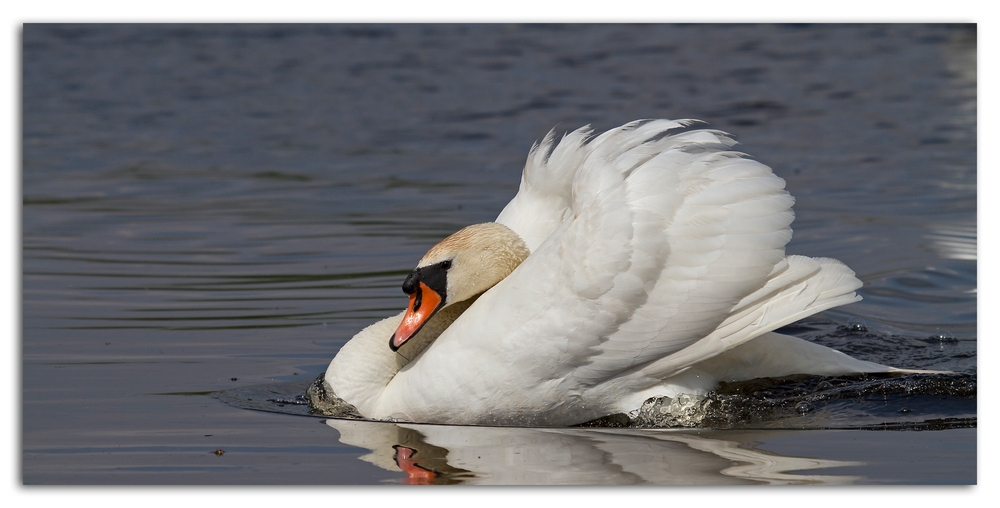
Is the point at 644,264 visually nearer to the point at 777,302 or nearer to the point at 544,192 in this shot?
the point at 777,302

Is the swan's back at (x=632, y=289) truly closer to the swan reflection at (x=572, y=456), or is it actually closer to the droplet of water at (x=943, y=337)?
the swan reflection at (x=572, y=456)

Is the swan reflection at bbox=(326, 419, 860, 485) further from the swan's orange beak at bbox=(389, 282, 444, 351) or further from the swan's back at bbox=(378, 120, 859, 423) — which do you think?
the swan's orange beak at bbox=(389, 282, 444, 351)

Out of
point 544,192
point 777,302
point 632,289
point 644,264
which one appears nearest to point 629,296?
point 632,289

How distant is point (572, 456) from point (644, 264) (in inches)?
34.0

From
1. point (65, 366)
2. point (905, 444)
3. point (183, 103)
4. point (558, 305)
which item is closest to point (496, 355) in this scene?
point (558, 305)

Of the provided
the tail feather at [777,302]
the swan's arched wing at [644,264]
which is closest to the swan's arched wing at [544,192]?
the swan's arched wing at [644,264]

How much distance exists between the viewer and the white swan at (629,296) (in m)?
5.21

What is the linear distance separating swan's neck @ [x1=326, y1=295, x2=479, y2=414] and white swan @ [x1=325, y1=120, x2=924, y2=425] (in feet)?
0.54

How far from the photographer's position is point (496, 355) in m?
5.31

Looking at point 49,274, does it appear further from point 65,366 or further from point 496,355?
point 496,355

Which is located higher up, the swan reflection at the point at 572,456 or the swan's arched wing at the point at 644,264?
the swan's arched wing at the point at 644,264

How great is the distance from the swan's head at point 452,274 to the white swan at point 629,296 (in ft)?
0.19

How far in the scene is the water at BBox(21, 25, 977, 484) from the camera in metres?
5.04

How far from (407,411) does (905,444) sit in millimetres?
2134
